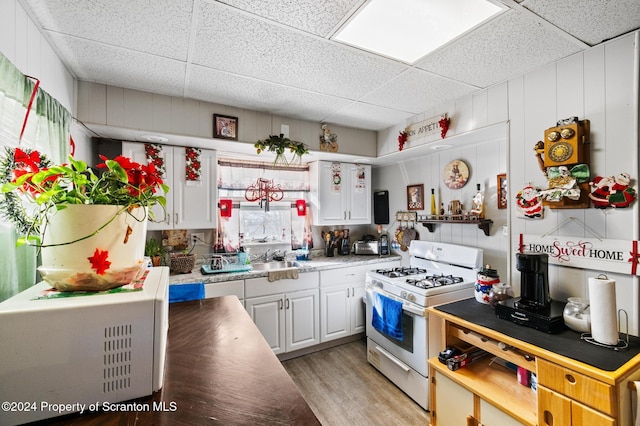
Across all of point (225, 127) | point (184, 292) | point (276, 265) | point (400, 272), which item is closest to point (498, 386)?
point (400, 272)

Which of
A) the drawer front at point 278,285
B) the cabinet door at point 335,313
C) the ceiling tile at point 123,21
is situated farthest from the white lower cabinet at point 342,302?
the ceiling tile at point 123,21

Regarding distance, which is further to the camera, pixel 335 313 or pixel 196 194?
pixel 335 313

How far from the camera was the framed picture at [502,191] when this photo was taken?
2.41 m

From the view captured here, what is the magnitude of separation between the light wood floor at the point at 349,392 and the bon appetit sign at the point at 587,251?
1.45 meters

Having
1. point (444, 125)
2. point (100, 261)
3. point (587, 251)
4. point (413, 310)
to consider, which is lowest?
point (413, 310)

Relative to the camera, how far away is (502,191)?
2441 millimetres

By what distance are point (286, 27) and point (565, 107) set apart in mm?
1746

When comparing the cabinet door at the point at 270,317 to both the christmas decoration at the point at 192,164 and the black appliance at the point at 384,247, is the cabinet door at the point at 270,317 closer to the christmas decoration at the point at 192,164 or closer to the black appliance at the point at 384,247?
the christmas decoration at the point at 192,164

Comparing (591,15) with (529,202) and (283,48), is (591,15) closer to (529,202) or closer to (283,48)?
(529,202)

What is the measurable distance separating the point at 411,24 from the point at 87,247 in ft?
5.54

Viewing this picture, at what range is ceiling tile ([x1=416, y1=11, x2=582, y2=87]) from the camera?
1.47 metres

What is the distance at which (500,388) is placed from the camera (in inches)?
63.0

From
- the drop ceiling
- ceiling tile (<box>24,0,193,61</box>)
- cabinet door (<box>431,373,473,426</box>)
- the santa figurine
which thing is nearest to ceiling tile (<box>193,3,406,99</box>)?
the drop ceiling

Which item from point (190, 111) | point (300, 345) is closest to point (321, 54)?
point (190, 111)
